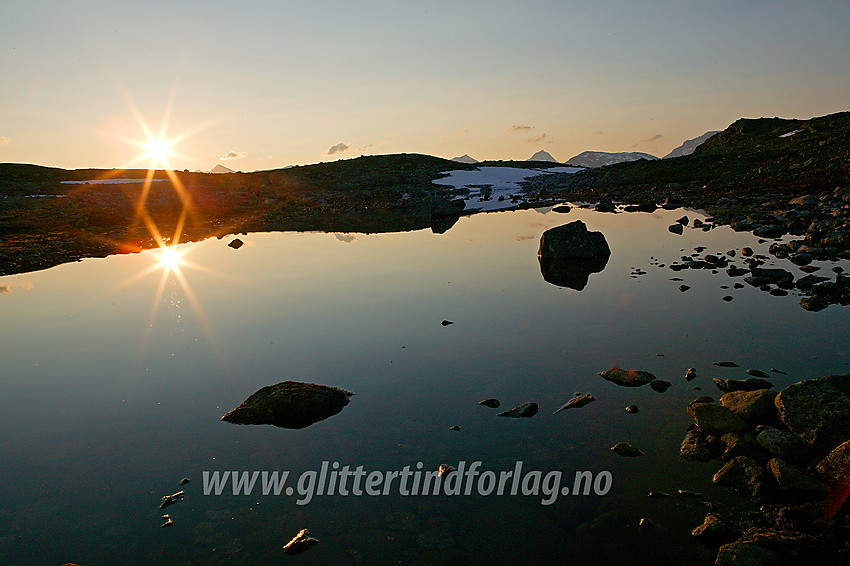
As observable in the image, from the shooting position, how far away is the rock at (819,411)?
7.61 meters

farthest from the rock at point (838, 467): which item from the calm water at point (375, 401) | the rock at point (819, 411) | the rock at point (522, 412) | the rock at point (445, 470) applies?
the rock at point (445, 470)

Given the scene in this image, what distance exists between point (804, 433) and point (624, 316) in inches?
288

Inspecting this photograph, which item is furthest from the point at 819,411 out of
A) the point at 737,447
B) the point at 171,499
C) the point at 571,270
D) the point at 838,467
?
the point at 571,270

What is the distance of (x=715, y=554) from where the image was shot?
619 centimetres

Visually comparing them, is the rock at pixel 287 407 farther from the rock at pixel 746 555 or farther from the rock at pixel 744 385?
the rock at pixel 744 385

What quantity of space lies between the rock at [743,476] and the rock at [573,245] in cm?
1707

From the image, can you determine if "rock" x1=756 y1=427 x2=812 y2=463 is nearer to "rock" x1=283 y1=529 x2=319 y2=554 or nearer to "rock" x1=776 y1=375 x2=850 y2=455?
"rock" x1=776 y1=375 x2=850 y2=455

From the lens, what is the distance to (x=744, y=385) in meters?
9.96

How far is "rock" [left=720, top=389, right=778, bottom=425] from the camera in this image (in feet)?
28.1

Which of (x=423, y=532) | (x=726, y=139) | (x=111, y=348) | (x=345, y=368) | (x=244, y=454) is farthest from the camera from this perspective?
(x=726, y=139)

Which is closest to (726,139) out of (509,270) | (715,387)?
(509,270)

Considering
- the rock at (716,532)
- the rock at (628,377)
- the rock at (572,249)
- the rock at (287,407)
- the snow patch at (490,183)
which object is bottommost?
the rock at (716,532)

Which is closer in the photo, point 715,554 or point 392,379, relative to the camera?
point 715,554

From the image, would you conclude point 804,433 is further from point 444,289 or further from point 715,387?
point 444,289
